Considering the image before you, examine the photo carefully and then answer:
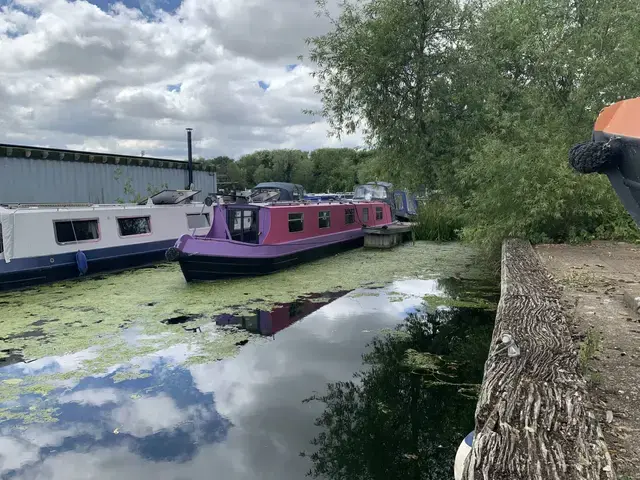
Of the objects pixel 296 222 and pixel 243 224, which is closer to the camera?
pixel 243 224

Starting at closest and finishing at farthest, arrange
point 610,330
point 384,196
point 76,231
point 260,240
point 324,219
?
1. point 610,330
2. point 76,231
3. point 260,240
4. point 324,219
5. point 384,196

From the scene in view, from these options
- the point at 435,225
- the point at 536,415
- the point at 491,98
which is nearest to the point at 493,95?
the point at 491,98

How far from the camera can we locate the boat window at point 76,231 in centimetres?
1002

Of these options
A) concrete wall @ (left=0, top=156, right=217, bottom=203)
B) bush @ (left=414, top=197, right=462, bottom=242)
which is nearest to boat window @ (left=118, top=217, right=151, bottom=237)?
concrete wall @ (left=0, top=156, right=217, bottom=203)

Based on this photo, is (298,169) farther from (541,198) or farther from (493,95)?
(541,198)

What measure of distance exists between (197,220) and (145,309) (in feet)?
21.4

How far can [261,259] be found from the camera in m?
10.6

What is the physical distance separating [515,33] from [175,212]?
9620 mm

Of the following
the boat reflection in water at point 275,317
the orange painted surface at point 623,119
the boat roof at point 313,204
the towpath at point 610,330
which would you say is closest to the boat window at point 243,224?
the boat roof at point 313,204

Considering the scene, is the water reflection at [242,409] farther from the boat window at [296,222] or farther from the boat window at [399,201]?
the boat window at [399,201]

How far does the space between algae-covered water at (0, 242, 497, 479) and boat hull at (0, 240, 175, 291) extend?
432mm

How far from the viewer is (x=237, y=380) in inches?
206

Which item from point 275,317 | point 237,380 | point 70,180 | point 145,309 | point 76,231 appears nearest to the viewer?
point 237,380

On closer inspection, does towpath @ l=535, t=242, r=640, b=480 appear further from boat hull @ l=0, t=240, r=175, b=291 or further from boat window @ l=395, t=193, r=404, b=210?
boat window @ l=395, t=193, r=404, b=210
